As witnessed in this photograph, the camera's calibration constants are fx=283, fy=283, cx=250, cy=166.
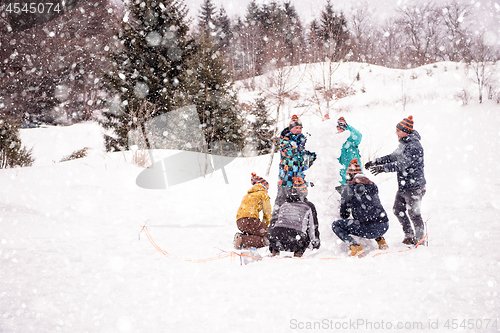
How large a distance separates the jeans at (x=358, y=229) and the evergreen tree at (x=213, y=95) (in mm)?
6195

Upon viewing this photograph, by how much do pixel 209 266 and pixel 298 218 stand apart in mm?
1287

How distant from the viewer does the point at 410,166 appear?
373 cm

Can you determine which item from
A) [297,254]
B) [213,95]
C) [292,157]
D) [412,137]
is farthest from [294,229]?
[213,95]

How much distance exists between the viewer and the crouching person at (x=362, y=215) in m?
3.58

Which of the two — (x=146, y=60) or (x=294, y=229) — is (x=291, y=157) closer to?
(x=294, y=229)

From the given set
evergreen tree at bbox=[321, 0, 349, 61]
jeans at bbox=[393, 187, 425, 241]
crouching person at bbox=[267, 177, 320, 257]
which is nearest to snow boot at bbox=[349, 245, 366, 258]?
crouching person at bbox=[267, 177, 320, 257]

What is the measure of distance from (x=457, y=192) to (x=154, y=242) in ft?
21.6

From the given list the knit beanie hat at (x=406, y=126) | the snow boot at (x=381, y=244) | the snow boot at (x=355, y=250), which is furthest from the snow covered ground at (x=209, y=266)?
the knit beanie hat at (x=406, y=126)

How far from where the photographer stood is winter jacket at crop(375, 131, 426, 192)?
12.1 ft

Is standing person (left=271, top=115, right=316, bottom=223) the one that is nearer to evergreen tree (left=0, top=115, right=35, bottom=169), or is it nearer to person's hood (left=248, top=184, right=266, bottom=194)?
person's hood (left=248, top=184, right=266, bottom=194)

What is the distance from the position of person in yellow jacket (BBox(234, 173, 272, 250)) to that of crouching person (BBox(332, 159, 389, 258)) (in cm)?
110

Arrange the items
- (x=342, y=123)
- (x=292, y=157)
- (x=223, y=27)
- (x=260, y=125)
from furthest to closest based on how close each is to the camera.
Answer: (x=223, y=27) → (x=260, y=125) → (x=292, y=157) → (x=342, y=123)

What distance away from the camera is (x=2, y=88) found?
21766mm

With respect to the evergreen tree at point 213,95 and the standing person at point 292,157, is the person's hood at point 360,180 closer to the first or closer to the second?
the standing person at point 292,157
